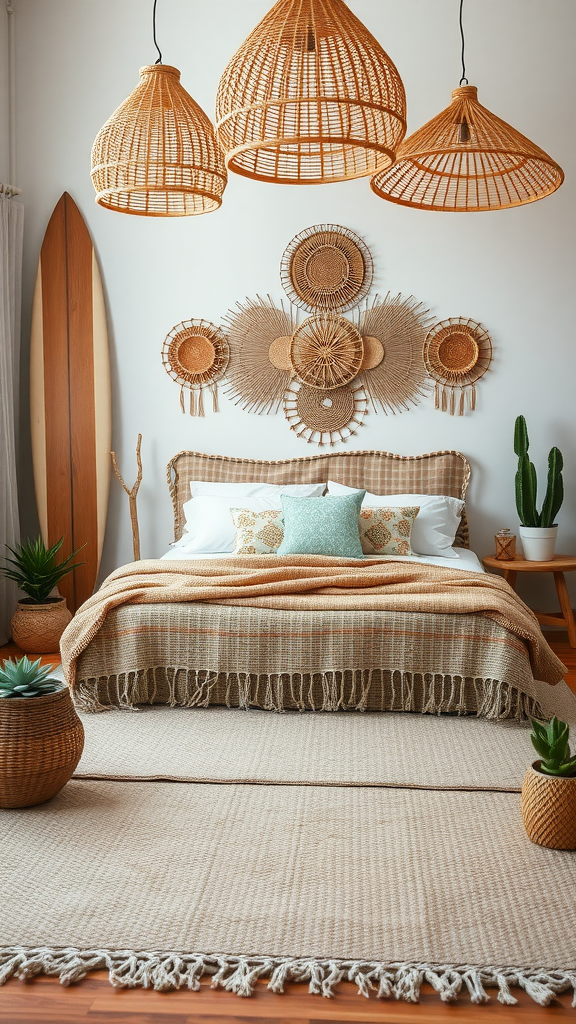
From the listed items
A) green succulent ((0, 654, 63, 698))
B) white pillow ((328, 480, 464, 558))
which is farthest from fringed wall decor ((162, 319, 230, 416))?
green succulent ((0, 654, 63, 698))

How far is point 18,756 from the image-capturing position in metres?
2.38

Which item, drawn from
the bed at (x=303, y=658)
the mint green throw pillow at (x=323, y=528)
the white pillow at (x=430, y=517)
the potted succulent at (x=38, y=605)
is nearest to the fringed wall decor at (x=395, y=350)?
the white pillow at (x=430, y=517)

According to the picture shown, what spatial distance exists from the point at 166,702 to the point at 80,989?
5.67 ft

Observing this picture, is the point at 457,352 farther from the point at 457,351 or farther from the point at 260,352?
the point at 260,352

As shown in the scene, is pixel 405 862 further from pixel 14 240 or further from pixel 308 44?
pixel 14 240

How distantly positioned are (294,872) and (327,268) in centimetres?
346

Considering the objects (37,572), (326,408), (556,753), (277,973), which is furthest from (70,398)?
(277,973)

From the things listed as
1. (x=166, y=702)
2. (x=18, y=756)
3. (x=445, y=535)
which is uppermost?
(x=445, y=535)

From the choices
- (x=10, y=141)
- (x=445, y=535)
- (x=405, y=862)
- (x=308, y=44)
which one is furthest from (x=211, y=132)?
(x=10, y=141)

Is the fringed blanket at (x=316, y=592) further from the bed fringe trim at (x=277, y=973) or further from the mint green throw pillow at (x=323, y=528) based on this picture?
the bed fringe trim at (x=277, y=973)

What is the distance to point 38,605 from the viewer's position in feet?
14.8

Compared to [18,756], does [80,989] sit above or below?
below

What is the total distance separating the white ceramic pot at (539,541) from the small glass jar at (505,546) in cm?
7

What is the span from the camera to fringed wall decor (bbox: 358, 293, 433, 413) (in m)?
4.81
